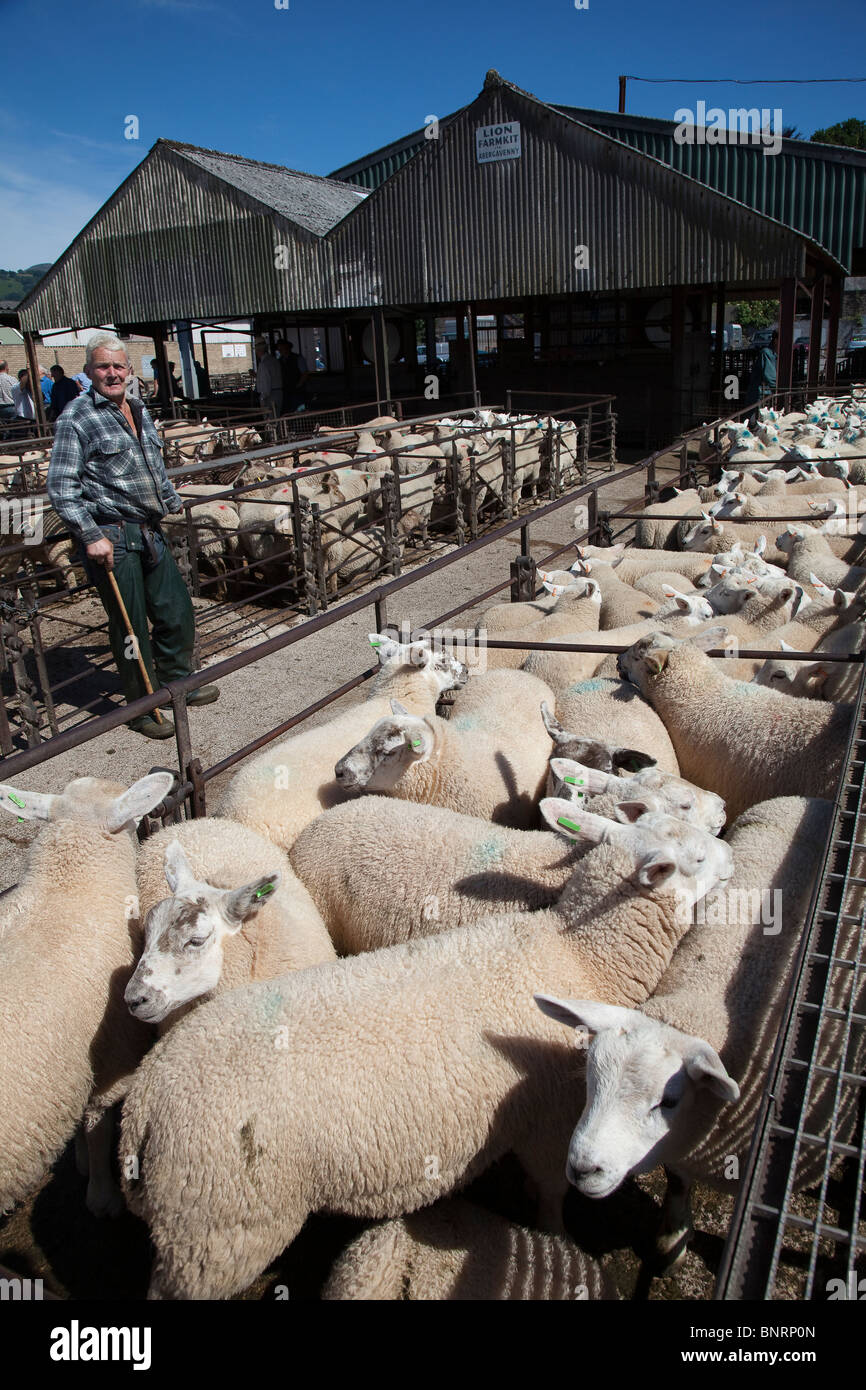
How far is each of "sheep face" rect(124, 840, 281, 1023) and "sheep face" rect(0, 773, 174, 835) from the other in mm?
331

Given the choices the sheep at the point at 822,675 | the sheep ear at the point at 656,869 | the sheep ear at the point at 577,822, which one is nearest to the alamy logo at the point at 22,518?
the sheep at the point at 822,675

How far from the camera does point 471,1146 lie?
2.00 m

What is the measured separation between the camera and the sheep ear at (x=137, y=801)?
266 cm

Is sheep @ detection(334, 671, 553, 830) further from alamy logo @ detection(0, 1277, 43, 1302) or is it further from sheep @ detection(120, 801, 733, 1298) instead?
alamy logo @ detection(0, 1277, 43, 1302)

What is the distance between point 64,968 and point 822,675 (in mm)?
3334

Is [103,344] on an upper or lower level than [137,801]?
upper

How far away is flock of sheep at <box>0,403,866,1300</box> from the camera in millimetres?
1860

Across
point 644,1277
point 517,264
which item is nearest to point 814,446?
point 517,264

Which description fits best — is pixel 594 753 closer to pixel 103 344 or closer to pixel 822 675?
pixel 822 675

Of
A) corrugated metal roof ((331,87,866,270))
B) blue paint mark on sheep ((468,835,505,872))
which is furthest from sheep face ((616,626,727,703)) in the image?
corrugated metal roof ((331,87,866,270))

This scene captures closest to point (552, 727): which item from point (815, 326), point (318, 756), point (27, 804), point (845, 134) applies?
point (318, 756)

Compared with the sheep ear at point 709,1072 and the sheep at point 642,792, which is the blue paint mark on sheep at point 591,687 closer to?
the sheep at point 642,792

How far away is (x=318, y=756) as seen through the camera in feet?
11.9

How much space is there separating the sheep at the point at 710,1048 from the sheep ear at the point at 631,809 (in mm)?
307
